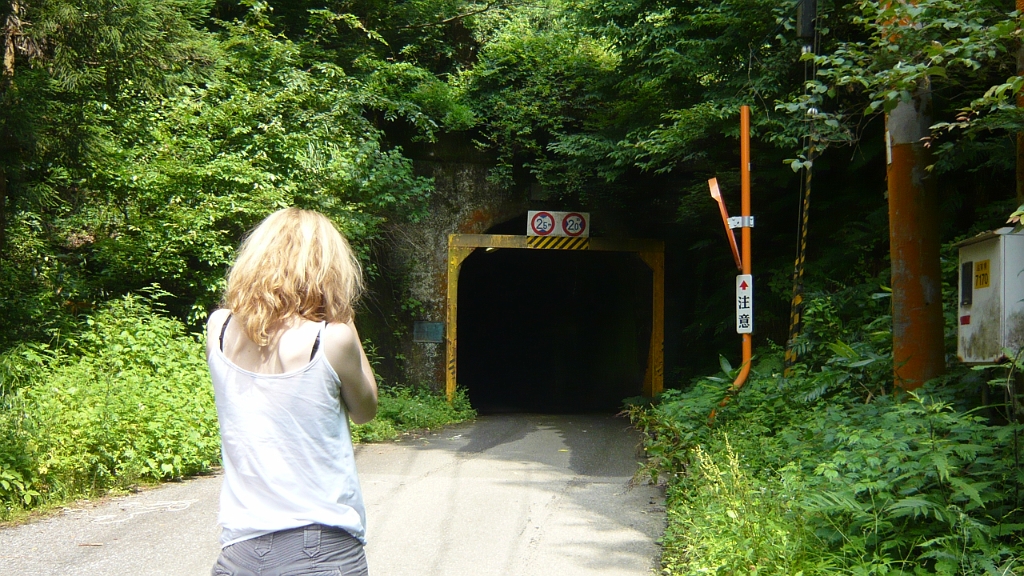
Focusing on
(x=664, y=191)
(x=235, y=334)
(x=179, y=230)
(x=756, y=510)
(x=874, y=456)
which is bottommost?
(x=756, y=510)

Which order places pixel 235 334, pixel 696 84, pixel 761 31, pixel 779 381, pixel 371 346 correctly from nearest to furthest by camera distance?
pixel 235 334 → pixel 779 381 → pixel 761 31 → pixel 696 84 → pixel 371 346

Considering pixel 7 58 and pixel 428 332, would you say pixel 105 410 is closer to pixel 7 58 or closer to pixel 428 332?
pixel 7 58

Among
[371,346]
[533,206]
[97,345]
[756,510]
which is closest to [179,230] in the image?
[97,345]

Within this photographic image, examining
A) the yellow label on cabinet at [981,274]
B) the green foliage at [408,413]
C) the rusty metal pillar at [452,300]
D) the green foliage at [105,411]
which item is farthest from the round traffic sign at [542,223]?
the yellow label on cabinet at [981,274]

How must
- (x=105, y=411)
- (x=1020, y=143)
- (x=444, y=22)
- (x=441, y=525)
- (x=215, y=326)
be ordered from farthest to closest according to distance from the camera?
(x=444, y=22) < (x=105, y=411) < (x=441, y=525) < (x=1020, y=143) < (x=215, y=326)

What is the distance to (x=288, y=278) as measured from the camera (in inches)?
77.9

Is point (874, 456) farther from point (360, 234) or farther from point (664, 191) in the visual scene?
point (664, 191)

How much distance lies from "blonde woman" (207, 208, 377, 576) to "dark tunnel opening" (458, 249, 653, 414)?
50.5 ft

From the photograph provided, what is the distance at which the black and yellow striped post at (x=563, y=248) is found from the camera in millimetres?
13258

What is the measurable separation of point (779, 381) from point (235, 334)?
559cm

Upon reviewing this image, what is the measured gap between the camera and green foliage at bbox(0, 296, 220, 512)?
6.19m

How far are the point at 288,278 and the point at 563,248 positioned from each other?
37.9 ft

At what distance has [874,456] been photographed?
13.1 ft

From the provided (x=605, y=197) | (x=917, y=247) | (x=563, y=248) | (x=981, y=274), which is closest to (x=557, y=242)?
(x=563, y=248)
